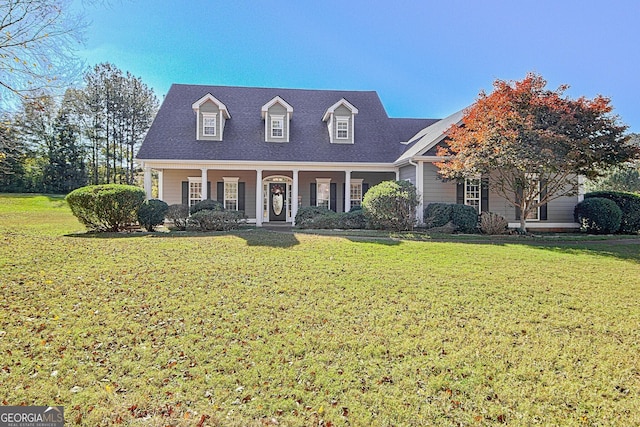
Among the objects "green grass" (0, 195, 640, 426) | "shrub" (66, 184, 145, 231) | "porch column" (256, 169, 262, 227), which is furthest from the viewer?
"porch column" (256, 169, 262, 227)

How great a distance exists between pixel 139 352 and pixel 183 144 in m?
14.6

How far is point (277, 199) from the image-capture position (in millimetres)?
18922

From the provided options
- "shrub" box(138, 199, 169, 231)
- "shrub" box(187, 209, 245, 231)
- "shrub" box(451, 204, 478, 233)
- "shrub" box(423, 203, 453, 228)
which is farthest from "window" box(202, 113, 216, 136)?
"shrub" box(451, 204, 478, 233)

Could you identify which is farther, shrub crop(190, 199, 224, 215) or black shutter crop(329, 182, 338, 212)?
black shutter crop(329, 182, 338, 212)

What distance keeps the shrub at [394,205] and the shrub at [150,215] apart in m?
8.23

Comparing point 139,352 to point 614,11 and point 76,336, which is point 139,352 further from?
point 614,11

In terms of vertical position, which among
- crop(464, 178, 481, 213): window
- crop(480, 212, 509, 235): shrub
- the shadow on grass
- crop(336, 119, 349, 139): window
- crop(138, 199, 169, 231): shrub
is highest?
crop(336, 119, 349, 139): window

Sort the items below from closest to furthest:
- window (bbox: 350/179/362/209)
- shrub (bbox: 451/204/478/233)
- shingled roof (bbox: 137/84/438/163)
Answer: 1. shrub (bbox: 451/204/478/233)
2. shingled roof (bbox: 137/84/438/163)
3. window (bbox: 350/179/362/209)

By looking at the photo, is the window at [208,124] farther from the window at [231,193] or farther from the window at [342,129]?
the window at [342,129]

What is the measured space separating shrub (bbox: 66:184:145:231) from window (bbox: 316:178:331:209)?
29.3 feet

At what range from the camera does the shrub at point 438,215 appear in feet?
45.7

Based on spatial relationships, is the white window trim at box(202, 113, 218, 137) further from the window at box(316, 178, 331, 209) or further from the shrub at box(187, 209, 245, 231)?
the window at box(316, 178, 331, 209)

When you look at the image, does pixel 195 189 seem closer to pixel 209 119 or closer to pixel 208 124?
pixel 208 124

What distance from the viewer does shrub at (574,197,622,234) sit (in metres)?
14.5
